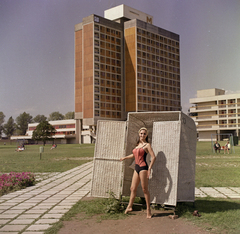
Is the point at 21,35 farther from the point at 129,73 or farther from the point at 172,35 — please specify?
the point at 172,35

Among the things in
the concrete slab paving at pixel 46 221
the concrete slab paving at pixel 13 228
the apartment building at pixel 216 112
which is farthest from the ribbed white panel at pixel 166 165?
the apartment building at pixel 216 112

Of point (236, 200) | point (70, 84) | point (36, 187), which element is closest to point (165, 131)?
point (236, 200)

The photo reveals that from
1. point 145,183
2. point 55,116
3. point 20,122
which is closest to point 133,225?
point 145,183

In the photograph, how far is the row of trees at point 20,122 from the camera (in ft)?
101

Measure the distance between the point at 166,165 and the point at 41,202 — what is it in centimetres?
309

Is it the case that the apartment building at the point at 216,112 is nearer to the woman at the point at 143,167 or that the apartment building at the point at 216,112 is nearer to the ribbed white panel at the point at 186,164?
the ribbed white panel at the point at 186,164

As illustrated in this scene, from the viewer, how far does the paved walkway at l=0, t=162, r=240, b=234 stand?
472cm

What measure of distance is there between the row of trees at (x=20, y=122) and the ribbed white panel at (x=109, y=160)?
691 cm

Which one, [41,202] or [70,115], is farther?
[70,115]

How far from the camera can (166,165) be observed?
205 inches

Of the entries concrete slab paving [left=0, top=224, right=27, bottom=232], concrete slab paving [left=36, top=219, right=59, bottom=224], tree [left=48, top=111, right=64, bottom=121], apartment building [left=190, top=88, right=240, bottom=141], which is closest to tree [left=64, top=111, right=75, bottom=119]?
tree [left=48, top=111, right=64, bottom=121]

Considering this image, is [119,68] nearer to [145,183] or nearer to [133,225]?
[145,183]

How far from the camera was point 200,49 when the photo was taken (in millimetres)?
8781

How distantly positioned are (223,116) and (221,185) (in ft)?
235
